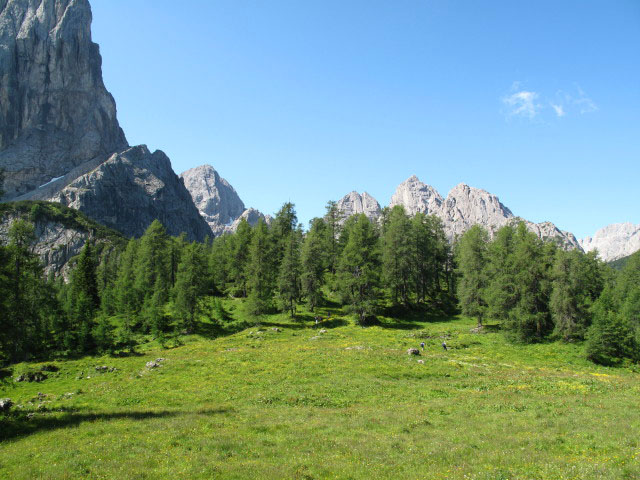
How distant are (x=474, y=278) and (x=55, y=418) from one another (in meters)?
58.5

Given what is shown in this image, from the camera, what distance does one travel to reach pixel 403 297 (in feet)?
229

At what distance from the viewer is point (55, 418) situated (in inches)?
823

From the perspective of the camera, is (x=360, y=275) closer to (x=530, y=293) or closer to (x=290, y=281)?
(x=290, y=281)

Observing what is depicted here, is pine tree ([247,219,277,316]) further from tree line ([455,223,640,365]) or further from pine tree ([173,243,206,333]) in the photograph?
tree line ([455,223,640,365])

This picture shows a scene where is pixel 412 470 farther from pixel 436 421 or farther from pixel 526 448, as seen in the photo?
pixel 436 421

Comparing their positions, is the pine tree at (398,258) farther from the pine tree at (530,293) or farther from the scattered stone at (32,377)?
the scattered stone at (32,377)

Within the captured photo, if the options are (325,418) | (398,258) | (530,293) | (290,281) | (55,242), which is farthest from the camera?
(55,242)

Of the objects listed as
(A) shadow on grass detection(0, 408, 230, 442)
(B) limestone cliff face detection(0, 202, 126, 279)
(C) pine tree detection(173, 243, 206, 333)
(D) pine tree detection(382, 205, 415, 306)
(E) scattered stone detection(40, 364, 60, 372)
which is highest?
(B) limestone cliff face detection(0, 202, 126, 279)

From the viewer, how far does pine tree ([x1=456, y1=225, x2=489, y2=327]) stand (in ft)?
196

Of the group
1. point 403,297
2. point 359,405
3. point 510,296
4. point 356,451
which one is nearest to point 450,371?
point 359,405

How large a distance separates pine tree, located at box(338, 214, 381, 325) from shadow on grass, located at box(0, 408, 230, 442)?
36757 millimetres

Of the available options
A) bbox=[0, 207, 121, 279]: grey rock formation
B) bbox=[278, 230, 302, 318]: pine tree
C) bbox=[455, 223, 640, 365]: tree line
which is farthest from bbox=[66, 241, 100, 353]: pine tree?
bbox=[0, 207, 121, 279]: grey rock formation

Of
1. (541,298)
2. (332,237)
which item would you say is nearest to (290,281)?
(332,237)

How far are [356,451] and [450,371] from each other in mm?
20619
